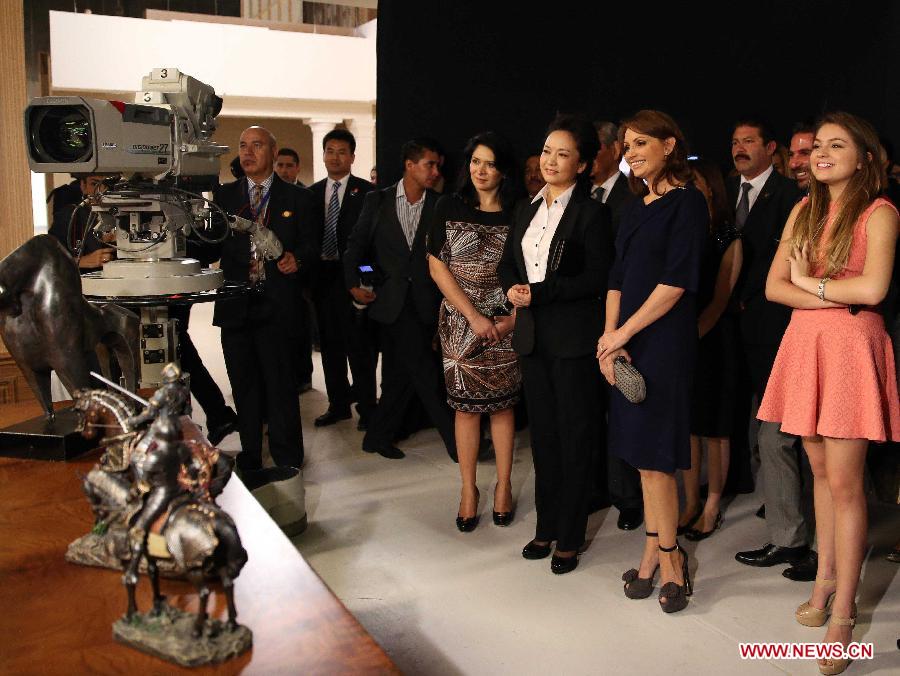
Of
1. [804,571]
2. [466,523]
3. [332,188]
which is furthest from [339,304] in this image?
[804,571]

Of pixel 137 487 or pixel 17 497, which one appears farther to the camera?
pixel 17 497

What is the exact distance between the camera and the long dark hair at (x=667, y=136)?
2561 mm

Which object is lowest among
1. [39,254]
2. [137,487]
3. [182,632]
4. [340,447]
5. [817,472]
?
[340,447]

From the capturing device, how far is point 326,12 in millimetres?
14719

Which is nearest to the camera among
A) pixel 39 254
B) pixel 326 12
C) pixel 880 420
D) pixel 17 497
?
pixel 17 497

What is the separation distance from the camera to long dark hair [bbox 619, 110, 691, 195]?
256cm

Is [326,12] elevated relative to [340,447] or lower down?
elevated

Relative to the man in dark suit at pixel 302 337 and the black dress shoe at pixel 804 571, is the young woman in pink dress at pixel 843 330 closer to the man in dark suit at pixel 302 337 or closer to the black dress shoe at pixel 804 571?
the black dress shoe at pixel 804 571

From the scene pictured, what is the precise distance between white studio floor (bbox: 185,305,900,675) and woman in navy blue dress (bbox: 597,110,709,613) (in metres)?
0.20

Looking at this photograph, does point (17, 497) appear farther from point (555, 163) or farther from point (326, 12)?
point (326, 12)

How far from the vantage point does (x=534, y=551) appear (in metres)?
3.07

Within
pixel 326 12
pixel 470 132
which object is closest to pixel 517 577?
pixel 470 132

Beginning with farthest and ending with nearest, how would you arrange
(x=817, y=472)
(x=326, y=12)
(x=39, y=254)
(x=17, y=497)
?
(x=326, y=12)
(x=817, y=472)
(x=39, y=254)
(x=17, y=497)

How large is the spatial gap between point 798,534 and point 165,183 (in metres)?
2.25
